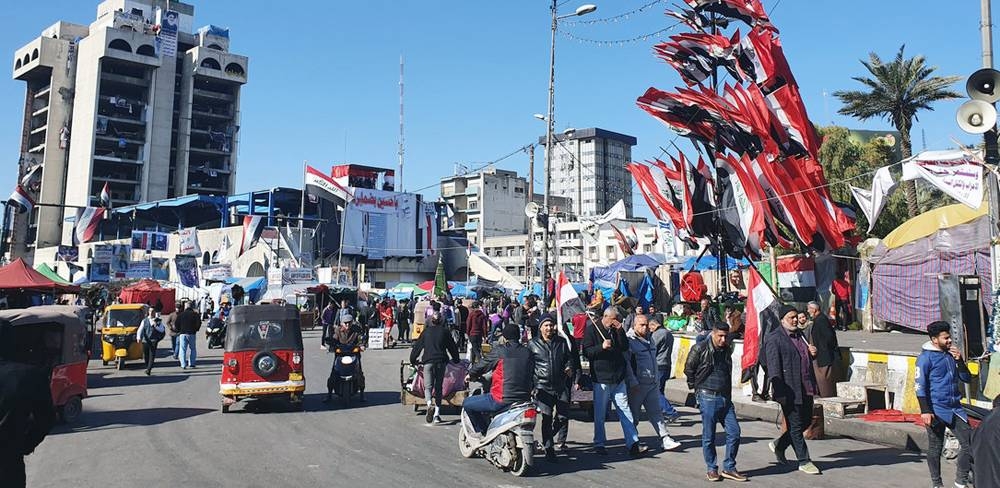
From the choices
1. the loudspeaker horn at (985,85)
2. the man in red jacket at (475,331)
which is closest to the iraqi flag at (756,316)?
the loudspeaker horn at (985,85)

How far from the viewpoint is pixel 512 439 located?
7965 millimetres

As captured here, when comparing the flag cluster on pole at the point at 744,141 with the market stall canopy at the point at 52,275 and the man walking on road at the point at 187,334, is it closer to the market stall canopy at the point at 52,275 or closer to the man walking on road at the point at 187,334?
the man walking on road at the point at 187,334

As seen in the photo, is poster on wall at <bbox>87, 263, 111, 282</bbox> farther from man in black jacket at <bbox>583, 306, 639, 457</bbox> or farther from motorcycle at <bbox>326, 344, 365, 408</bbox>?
man in black jacket at <bbox>583, 306, 639, 457</bbox>

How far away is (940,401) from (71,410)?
11.9 meters

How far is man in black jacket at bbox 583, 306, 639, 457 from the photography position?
29.5 feet

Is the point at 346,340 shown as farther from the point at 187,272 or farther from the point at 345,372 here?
the point at 187,272

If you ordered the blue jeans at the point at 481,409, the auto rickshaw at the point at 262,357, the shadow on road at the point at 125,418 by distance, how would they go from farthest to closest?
the auto rickshaw at the point at 262,357 → the shadow on road at the point at 125,418 → the blue jeans at the point at 481,409

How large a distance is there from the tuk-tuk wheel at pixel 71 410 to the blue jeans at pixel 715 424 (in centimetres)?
950

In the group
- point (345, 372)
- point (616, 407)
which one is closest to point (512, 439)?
point (616, 407)

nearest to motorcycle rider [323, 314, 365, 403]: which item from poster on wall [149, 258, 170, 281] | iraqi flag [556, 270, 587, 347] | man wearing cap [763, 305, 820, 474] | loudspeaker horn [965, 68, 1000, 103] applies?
iraqi flag [556, 270, 587, 347]

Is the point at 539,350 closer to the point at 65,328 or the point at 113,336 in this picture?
the point at 65,328

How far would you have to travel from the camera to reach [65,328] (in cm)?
1148

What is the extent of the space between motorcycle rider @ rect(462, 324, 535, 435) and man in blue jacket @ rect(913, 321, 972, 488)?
4.00 m

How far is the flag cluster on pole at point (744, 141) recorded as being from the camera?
2444cm
